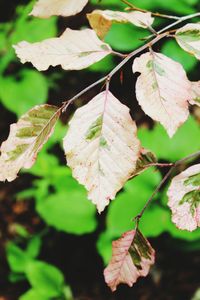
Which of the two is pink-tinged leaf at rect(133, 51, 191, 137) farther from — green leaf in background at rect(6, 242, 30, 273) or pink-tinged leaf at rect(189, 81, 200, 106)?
green leaf in background at rect(6, 242, 30, 273)

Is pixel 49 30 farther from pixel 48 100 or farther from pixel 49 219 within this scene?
pixel 49 219

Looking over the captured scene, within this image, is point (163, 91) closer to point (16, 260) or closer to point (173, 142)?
point (173, 142)

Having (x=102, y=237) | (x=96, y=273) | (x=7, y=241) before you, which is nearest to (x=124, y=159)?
(x=102, y=237)

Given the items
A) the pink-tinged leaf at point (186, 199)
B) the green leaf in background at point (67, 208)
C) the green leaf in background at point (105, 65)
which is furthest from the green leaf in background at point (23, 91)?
the pink-tinged leaf at point (186, 199)

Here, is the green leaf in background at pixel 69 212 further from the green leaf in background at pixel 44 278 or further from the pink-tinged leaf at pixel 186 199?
the pink-tinged leaf at pixel 186 199

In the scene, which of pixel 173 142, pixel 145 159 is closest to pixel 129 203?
pixel 173 142

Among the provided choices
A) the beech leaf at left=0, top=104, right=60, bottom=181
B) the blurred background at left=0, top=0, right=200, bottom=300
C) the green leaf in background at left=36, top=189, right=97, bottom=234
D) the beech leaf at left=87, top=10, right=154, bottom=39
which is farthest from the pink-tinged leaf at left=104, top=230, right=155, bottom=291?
the green leaf in background at left=36, top=189, right=97, bottom=234
